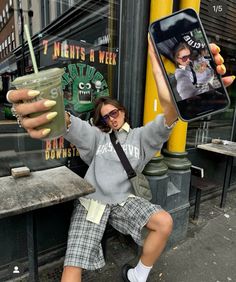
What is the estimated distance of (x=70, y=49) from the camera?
2240 mm

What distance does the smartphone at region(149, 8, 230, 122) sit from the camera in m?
1.09

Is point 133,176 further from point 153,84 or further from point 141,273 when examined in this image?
point 153,84

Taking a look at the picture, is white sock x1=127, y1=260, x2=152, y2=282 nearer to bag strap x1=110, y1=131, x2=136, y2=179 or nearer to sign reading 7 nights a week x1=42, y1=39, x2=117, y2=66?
bag strap x1=110, y1=131, x2=136, y2=179

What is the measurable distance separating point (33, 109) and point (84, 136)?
94cm

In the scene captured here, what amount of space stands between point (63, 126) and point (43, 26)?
55.8 inches

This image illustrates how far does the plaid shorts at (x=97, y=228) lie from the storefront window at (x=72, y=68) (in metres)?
0.60

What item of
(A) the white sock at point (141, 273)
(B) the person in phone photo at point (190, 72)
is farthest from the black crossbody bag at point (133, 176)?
(B) the person in phone photo at point (190, 72)

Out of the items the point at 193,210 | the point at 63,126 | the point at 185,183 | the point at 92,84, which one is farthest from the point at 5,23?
the point at 193,210

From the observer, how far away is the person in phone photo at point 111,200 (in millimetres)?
1743

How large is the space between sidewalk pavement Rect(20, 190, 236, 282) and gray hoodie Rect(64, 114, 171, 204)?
0.89 m

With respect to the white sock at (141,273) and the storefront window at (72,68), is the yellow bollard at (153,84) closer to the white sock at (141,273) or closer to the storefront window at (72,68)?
the storefront window at (72,68)

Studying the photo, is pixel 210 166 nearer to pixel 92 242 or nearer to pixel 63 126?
pixel 92 242

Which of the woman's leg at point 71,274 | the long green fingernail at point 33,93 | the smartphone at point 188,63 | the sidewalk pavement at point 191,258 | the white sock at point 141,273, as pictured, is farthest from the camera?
the sidewalk pavement at point 191,258

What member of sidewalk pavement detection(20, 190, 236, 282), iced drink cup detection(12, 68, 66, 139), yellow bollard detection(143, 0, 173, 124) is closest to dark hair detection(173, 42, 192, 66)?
iced drink cup detection(12, 68, 66, 139)
